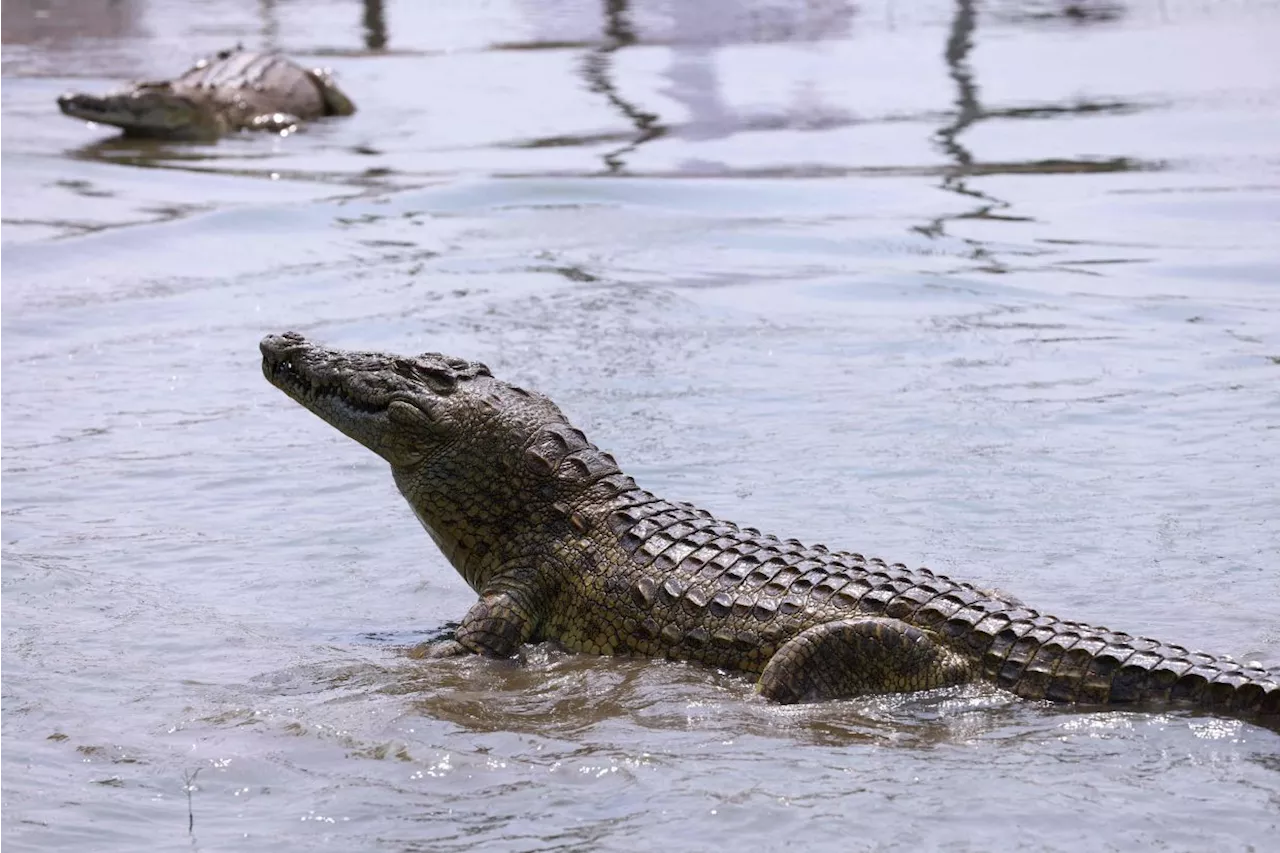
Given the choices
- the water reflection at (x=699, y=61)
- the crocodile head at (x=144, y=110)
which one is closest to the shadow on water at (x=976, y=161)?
the water reflection at (x=699, y=61)

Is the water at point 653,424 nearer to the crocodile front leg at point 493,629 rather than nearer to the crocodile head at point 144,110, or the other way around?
the crocodile front leg at point 493,629

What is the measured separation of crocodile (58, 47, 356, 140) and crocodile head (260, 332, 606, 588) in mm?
11161

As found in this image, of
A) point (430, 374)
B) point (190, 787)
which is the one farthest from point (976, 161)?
point (190, 787)

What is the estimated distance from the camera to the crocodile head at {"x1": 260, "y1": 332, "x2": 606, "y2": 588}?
5.76 metres

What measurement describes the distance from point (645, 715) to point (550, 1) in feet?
74.7

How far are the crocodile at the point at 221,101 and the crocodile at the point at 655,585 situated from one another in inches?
435

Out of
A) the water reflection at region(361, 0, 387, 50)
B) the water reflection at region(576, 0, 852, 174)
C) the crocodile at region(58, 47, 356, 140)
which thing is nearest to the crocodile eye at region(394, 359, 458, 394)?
the water reflection at region(576, 0, 852, 174)

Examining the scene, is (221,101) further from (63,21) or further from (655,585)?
(655,585)

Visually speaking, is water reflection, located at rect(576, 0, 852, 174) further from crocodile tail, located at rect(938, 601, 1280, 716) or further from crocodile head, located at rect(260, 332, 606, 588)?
crocodile tail, located at rect(938, 601, 1280, 716)

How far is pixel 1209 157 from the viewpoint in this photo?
14312 mm

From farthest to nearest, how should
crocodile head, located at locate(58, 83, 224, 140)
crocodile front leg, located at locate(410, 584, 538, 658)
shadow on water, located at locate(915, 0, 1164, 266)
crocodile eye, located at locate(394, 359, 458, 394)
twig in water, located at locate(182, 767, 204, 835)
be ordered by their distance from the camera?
crocodile head, located at locate(58, 83, 224, 140) < shadow on water, located at locate(915, 0, 1164, 266) < crocodile eye, located at locate(394, 359, 458, 394) < crocodile front leg, located at locate(410, 584, 538, 658) < twig in water, located at locate(182, 767, 204, 835)

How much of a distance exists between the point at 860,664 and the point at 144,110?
13004 millimetres

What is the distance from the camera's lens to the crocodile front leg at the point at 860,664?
16.2 ft

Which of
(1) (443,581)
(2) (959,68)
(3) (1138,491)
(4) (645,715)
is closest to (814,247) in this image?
(3) (1138,491)
